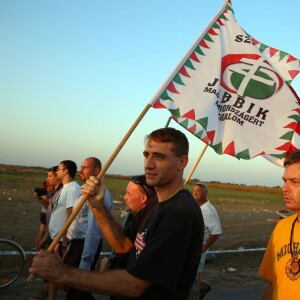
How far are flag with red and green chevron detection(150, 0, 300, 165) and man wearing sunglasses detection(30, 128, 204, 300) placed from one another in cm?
151

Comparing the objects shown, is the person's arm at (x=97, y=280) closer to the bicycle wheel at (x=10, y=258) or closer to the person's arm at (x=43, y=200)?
the bicycle wheel at (x=10, y=258)

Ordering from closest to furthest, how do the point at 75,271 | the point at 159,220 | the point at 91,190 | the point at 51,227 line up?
the point at 75,271 < the point at 159,220 < the point at 91,190 < the point at 51,227

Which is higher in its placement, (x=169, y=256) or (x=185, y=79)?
(x=185, y=79)

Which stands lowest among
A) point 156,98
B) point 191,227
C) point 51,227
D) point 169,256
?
point 51,227

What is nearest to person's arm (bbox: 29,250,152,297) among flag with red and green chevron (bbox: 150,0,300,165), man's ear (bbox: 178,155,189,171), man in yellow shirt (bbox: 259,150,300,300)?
man's ear (bbox: 178,155,189,171)

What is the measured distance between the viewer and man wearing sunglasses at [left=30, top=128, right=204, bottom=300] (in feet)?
6.50

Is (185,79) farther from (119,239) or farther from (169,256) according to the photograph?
(169,256)

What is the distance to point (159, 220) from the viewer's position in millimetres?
2160

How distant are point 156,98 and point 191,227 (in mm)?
1836

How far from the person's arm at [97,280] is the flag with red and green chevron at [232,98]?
2.12 meters

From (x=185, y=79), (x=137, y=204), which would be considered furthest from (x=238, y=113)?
(x=137, y=204)

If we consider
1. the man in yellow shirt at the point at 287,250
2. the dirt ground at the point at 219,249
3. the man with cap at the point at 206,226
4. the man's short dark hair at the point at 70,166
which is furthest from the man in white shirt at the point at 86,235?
the man in yellow shirt at the point at 287,250

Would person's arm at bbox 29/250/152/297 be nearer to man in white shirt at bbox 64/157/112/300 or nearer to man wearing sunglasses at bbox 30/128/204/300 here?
man wearing sunglasses at bbox 30/128/204/300

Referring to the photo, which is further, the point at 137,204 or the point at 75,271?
the point at 137,204
